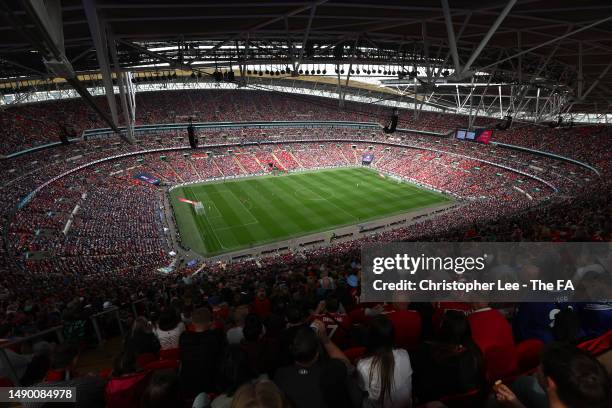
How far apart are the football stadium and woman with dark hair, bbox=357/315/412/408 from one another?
0.06 ft

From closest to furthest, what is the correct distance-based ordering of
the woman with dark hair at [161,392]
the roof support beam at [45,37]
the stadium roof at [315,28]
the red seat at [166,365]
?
1. the woman with dark hair at [161,392]
2. the red seat at [166,365]
3. the roof support beam at [45,37]
4. the stadium roof at [315,28]

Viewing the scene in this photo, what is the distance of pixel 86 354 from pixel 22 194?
2990 centimetres

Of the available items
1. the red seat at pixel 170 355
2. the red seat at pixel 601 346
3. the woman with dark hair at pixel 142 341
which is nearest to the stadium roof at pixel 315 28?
the woman with dark hair at pixel 142 341

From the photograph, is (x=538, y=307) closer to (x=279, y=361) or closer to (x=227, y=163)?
(x=279, y=361)

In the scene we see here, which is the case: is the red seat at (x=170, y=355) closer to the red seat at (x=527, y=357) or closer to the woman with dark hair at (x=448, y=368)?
the woman with dark hair at (x=448, y=368)

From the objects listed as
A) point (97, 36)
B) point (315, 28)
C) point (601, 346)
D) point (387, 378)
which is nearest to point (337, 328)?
point (387, 378)

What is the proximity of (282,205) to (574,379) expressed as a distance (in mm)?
35913

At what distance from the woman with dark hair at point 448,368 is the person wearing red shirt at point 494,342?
355 millimetres

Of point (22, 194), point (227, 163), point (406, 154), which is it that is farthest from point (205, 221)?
point (406, 154)

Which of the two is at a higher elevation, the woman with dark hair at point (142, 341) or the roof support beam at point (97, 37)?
the roof support beam at point (97, 37)

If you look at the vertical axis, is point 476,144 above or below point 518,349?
below

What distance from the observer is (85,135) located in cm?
4419

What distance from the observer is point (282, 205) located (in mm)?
37594

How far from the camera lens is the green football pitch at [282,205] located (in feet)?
101
